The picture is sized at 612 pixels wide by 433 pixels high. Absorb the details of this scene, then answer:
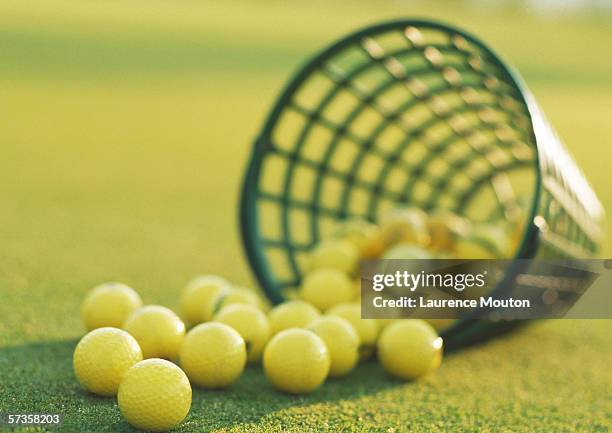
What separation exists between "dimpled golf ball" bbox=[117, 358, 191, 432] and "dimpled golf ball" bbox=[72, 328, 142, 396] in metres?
0.15

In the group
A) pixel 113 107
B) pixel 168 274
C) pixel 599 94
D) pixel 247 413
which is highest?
pixel 599 94

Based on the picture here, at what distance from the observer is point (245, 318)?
8.45 ft

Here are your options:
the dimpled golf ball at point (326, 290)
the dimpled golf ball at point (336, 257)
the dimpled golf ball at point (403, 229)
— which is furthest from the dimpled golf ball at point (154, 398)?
the dimpled golf ball at point (403, 229)

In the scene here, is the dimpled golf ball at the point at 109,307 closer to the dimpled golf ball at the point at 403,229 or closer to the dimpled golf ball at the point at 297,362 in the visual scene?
the dimpled golf ball at the point at 297,362

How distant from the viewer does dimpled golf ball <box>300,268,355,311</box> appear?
3.07 m

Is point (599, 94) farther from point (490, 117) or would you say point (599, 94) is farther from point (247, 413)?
point (247, 413)

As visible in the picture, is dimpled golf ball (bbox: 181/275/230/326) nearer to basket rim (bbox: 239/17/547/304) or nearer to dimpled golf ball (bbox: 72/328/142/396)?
basket rim (bbox: 239/17/547/304)

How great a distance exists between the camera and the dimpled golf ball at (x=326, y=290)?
10.1 ft

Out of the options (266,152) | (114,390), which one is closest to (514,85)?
(266,152)

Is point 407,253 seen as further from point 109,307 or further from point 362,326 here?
point 109,307

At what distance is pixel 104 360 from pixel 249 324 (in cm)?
53

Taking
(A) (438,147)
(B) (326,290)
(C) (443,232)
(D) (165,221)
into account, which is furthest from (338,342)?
(D) (165,221)

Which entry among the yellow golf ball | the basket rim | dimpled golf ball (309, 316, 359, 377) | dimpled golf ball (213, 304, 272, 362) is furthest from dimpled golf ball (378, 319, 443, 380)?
the yellow golf ball

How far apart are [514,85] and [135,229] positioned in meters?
2.97
